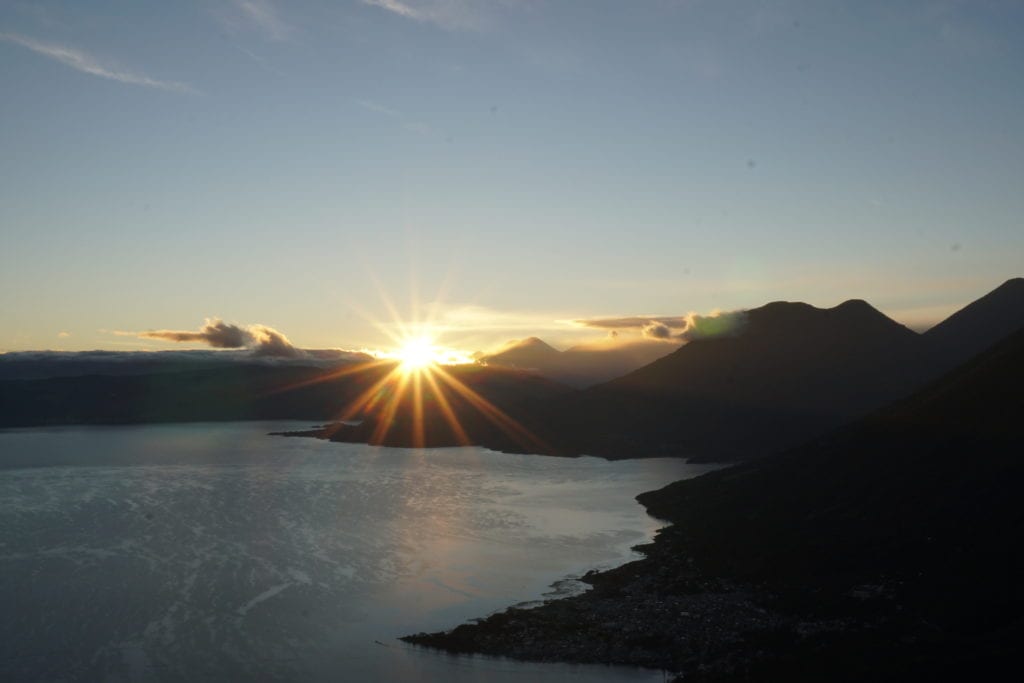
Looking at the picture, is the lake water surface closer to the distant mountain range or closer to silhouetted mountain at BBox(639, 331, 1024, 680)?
the distant mountain range

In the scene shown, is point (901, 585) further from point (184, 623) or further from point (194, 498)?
point (194, 498)

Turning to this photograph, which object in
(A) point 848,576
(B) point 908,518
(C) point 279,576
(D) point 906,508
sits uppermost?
(D) point 906,508

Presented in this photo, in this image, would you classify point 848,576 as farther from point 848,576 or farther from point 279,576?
point 279,576

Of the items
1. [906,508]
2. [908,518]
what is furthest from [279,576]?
[906,508]

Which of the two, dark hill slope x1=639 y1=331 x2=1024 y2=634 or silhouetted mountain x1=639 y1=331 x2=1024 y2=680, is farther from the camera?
dark hill slope x1=639 y1=331 x2=1024 y2=634

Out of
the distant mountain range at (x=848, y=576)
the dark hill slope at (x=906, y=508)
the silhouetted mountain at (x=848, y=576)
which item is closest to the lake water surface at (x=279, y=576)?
the distant mountain range at (x=848, y=576)

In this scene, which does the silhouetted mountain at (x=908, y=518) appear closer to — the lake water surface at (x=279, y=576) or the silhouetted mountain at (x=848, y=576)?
the silhouetted mountain at (x=848, y=576)

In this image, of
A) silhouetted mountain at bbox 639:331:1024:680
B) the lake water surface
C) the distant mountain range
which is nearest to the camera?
the distant mountain range

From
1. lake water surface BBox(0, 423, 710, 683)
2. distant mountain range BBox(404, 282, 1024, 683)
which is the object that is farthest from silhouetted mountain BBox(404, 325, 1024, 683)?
lake water surface BBox(0, 423, 710, 683)

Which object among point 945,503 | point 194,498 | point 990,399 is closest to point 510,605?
point 945,503
